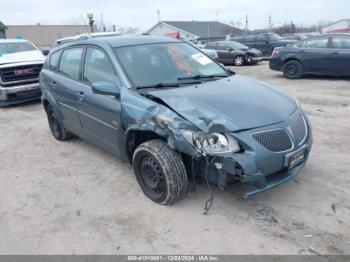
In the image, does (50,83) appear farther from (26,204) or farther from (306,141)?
(306,141)

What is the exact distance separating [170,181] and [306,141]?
1.52m

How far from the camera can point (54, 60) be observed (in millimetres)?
5629

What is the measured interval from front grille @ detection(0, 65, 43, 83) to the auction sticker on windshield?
6.27m

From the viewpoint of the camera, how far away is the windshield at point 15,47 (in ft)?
32.7

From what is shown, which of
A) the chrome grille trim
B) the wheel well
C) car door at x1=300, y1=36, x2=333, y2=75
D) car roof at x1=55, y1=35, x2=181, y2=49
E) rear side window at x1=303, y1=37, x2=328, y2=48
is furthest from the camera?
rear side window at x1=303, y1=37, x2=328, y2=48

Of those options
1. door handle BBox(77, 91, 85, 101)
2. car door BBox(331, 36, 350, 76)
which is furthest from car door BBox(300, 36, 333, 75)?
door handle BBox(77, 91, 85, 101)

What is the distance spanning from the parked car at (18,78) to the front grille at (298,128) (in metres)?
7.59

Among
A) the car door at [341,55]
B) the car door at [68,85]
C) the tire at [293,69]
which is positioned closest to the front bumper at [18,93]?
the car door at [68,85]

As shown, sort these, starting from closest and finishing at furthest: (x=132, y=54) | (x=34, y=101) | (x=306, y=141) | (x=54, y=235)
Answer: (x=54, y=235) < (x=306, y=141) < (x=132, y=54) < (x=34, y=101)

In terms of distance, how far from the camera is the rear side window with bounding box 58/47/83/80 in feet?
15.7

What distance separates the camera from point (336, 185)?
389cm

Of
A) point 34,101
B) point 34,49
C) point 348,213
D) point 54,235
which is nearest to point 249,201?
point 348,213

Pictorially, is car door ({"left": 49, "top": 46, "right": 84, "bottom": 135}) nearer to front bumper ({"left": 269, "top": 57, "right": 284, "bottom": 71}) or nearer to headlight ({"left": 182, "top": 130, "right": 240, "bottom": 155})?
headlight ({"left": 182, "top": 130, "right": 240, "bottom": 155})

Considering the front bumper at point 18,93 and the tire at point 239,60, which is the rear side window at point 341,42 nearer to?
the tire at point 239,60
